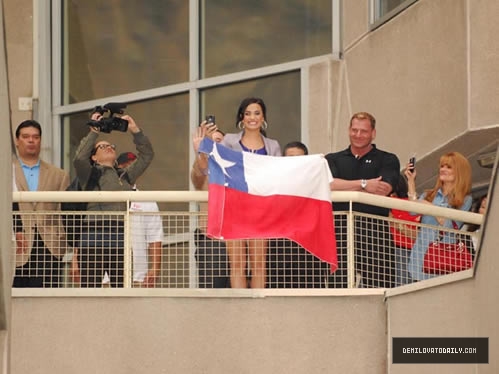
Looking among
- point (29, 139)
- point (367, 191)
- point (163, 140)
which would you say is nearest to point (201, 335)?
point (367, 191)

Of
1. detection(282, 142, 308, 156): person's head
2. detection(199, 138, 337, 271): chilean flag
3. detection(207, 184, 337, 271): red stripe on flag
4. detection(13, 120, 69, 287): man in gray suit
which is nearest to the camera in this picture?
detection(207, 184, 337, 271): red stripe on flag

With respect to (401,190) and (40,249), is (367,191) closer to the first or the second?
(401,190)

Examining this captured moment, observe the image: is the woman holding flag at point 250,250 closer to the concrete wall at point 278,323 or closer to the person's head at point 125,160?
the concrete wall at point 278,323

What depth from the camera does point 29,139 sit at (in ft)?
45.0

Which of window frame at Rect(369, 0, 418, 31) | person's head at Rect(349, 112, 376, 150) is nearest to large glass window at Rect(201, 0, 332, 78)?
window frame at Rect(369, 0, 418, 31)

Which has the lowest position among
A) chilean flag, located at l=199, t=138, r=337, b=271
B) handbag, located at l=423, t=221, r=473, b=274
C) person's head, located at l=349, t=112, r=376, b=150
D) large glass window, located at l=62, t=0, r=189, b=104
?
handbag, located at l=423, t=221, r=473, b=274

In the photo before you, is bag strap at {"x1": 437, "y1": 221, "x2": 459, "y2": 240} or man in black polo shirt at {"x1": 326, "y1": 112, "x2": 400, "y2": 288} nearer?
man in black polo shirt at {"x1": 326, "y1": 112, "x2": 400, "y2": 288}

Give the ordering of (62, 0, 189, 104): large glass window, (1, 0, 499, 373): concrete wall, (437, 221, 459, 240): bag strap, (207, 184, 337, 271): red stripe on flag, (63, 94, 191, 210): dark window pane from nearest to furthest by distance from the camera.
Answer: (1, 0, 499, 373): concrete wall, (207, 184, 337, 271): red stripe on flag, (437, 221, 459, 240): bag strap, (63, 94, 191, 210): dark window pane, (62, 0, 189, 104): large glass window

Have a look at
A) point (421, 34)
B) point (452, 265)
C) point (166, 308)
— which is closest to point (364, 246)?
point (452, 265)

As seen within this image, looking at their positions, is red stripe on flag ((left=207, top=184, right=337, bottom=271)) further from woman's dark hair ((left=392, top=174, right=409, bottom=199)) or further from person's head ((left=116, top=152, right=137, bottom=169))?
person's head ((left=116, top=152, right=137, bottom=169))

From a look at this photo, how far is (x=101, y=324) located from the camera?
12.8 metres

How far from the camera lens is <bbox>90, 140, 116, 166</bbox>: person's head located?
13453mm

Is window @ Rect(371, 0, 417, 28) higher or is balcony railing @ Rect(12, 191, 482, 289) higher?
window @ Rect(371, 0, 417, 28)

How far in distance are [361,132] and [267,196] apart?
3.13 feet
